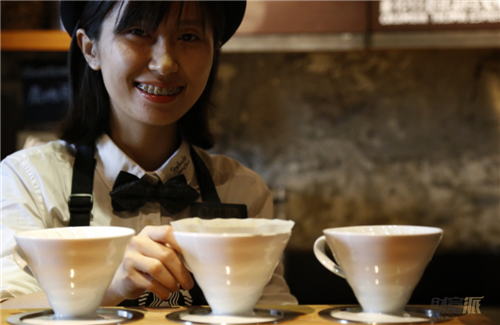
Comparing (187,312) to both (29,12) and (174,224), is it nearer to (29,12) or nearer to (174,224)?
(174,224)

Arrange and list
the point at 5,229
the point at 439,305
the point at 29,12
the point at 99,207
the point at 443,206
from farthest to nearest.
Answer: the point at 443,206
the point at 29,12
the point at 99,207
the point at 5,229
the point at 439,305

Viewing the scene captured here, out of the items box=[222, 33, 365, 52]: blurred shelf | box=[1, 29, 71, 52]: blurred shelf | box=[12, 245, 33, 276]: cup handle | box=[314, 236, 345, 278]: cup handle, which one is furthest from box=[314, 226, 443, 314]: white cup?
box=[1, 29, 71, 52]: blurred shelf

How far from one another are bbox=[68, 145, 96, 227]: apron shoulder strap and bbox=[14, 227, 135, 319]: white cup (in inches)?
22.7

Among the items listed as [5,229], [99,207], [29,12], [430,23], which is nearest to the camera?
[5,229]

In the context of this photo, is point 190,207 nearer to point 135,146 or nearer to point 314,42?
point 135,146

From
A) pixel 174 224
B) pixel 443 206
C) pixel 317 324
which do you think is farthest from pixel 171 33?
pixel 443 206

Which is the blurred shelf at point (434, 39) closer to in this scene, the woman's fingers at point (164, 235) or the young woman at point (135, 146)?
the young woman at point (135, 146)

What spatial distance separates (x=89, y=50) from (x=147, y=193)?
0.40m

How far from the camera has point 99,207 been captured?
1405 millimetres

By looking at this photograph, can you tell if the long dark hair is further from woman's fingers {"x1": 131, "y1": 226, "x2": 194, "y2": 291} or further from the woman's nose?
woman's fingers {"x1": 131, "y1": 226, "x2": 194, "y2": 291}

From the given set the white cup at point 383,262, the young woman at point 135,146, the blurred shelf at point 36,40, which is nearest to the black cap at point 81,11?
the young woman at point 135,146

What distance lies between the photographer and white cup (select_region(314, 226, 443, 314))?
721mm

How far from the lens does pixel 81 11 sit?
4.64 feet

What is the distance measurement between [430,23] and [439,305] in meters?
1.77
